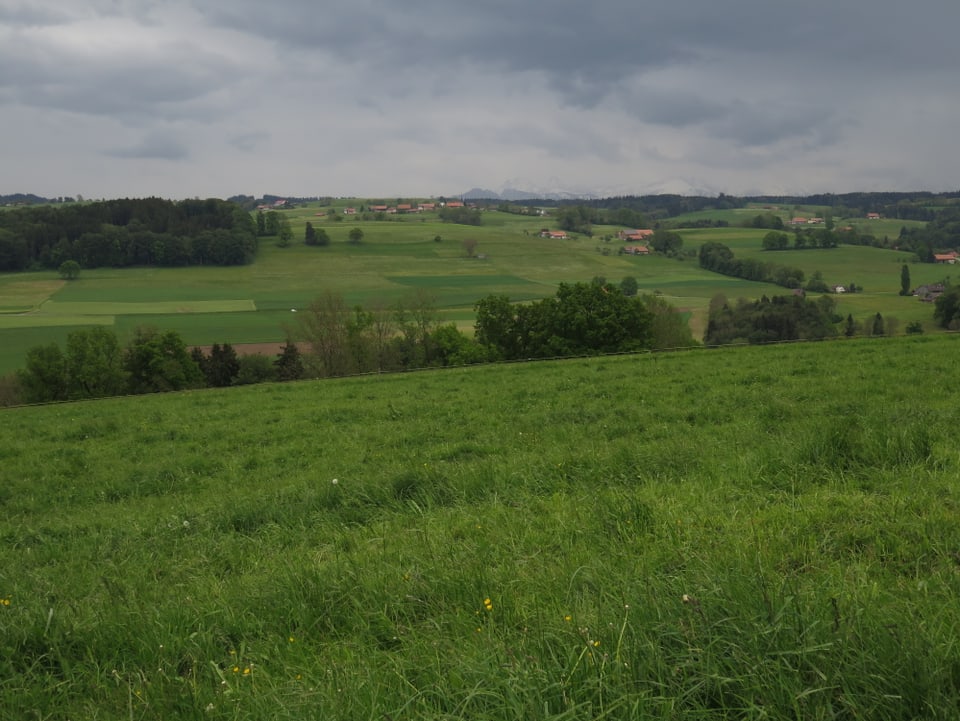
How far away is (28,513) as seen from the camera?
970cm

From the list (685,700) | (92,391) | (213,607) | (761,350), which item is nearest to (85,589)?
(213,607)

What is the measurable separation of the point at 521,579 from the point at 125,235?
13186 centimetres

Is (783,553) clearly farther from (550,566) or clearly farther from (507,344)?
(507,344)

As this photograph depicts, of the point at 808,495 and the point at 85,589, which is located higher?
the point at 808,495

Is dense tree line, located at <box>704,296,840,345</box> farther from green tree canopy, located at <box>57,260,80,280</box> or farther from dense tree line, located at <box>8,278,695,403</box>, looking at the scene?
green tree canopy, located at <box>57,260,80,280</box>

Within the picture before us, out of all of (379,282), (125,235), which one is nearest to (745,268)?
(379,282)

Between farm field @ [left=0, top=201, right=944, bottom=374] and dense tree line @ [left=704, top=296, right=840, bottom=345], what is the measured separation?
346cm

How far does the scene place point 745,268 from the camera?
113 metres

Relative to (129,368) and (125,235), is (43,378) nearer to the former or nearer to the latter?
(129,368)

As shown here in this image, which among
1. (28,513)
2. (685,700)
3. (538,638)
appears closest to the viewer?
(685,700)

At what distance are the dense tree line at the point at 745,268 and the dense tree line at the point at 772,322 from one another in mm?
30605

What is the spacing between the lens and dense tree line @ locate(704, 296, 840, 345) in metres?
64.4

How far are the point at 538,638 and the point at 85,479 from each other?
11381 millimetres

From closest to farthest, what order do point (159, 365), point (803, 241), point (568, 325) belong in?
point (568, 325), point (159, 365), point (803, 241)
